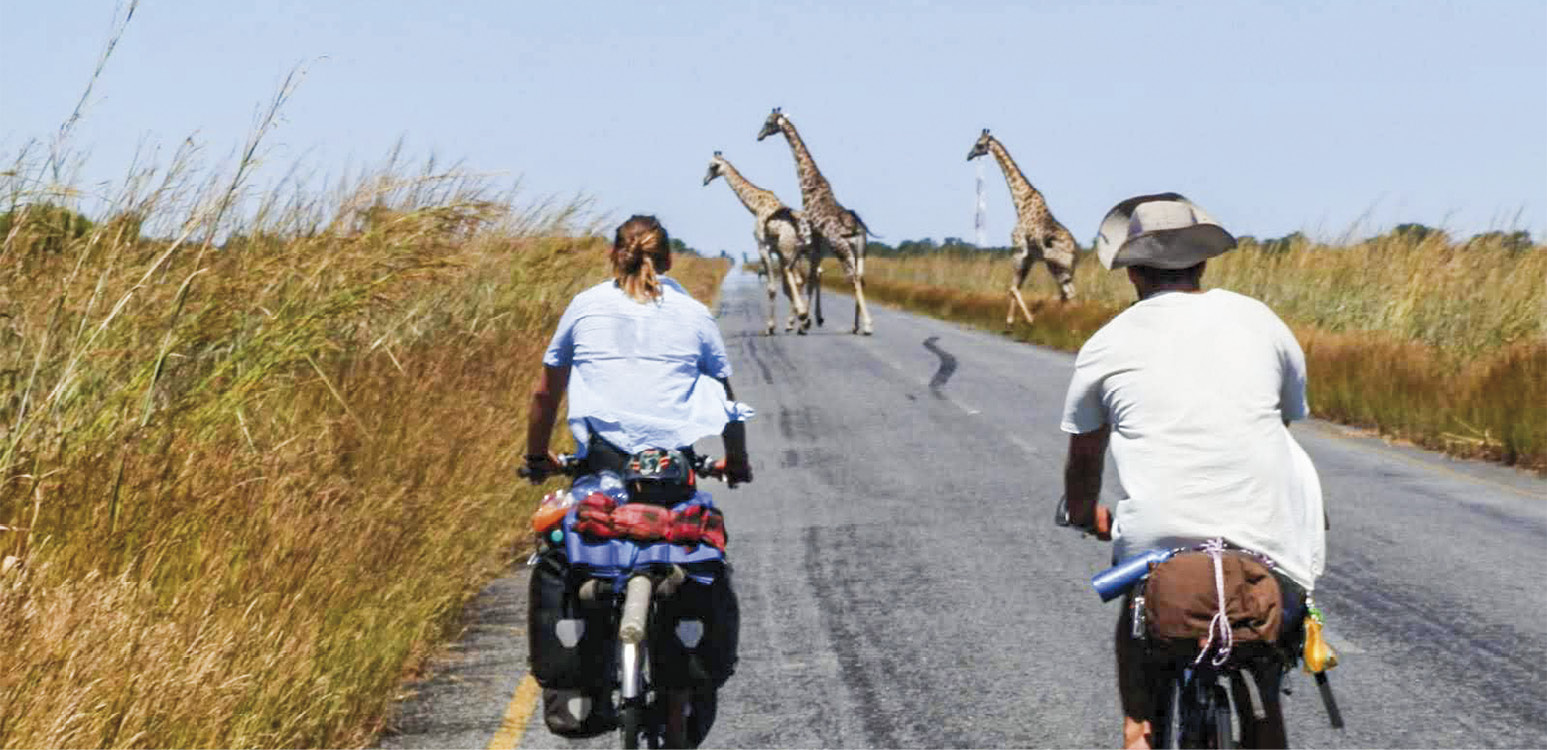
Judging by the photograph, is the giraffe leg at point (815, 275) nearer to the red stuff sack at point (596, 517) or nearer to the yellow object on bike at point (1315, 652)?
the red stuff sack at point (596, 517)

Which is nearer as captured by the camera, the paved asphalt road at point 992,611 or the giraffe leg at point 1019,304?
the paved asphalt road at point 992,611

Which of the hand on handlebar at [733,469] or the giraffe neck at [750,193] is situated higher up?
the giraffe neck at [750,193]

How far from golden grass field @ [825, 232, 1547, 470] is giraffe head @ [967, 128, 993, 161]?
3.69 m

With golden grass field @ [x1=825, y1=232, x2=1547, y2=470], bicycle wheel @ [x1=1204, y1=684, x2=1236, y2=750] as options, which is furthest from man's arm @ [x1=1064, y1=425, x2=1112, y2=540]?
golden grass field @ [x1=825, y1=232, x2=1547, y2=470]

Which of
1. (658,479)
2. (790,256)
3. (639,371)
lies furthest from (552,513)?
(790,256)

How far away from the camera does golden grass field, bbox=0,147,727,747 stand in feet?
17.0

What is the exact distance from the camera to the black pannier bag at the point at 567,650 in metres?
5.79

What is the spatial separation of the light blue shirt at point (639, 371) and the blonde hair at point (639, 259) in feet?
0.11

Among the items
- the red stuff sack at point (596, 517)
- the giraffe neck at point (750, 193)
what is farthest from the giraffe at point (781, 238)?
the red stuff sack at point (596, 517)

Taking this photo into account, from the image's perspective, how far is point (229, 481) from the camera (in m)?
7.25

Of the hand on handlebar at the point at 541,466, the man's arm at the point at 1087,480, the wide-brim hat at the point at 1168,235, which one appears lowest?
the hand on handlebar at the point at 541,466

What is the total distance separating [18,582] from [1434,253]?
69.5ft

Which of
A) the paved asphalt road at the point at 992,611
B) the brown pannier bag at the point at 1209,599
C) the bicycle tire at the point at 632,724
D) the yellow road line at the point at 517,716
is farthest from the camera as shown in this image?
the paved asphalt road at the point at 992,611

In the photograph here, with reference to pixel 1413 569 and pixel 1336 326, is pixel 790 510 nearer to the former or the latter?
pixel 1413 569
